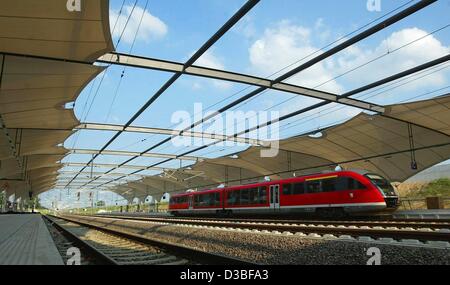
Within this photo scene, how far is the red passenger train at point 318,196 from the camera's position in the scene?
1772cm

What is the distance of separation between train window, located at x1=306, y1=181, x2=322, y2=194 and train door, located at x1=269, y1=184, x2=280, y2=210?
107 inches

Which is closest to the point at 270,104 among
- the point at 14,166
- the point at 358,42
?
the point at 358,42

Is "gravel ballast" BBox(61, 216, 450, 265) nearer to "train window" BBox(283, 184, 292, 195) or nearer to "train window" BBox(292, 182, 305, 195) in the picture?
"train window" BBox(292, 182, 305, 195)

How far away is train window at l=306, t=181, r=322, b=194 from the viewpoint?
20.0 metres

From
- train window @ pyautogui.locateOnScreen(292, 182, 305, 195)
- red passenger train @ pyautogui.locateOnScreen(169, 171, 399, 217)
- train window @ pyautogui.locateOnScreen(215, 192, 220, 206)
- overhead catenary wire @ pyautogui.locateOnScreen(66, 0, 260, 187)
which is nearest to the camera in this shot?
overhead catenary wire @ pyautogui.locateOnScreen(66, 0, 260, 187)

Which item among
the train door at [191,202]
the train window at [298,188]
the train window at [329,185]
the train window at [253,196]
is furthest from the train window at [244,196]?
the train door at [191,202]

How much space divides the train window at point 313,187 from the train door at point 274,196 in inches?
107

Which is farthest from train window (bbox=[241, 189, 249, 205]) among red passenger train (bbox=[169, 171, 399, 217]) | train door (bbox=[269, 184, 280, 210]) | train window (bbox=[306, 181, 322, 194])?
train window (bbox=[306, 181, 322, 194])

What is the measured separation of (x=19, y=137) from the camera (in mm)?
26531

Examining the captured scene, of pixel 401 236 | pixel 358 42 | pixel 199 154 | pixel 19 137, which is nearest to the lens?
pixel 401 236

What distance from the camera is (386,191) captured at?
18.0m

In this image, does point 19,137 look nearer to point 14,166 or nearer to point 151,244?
point 14,166

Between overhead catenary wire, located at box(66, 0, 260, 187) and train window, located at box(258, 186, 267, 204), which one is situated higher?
overhead catenary wire, located at box(66, 0, 260, 187)
